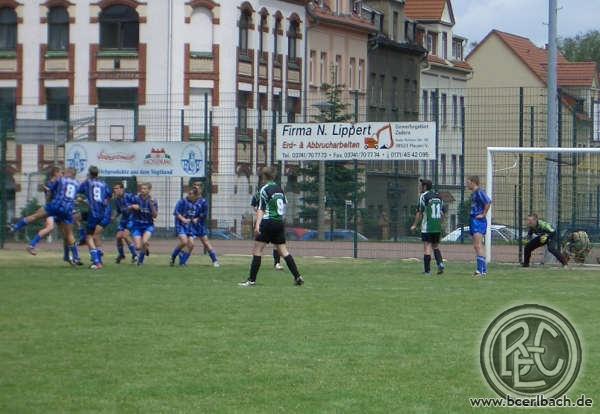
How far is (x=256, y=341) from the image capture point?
14109 mm

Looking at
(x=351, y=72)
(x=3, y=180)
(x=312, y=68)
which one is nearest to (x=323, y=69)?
(x=312, y=68)

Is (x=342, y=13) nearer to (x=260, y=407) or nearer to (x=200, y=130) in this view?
(x=200, y=130)

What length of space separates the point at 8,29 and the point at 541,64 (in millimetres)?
42328

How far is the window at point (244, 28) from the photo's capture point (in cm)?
6003

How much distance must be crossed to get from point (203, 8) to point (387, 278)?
36.0 meters

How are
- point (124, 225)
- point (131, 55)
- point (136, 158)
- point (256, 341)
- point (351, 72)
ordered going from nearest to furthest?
point (256, 341)
point (124, 225)
point (136, 158)
point (131, 55)
point (351, 72)

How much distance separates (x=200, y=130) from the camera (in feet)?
129

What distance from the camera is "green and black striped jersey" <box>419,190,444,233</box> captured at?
1031 inches

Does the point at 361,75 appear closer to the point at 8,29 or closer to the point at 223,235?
the point at 8,29

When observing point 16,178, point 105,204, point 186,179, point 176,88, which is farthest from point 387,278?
point 176,88

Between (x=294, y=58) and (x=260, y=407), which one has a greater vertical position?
(x=294, y=58)

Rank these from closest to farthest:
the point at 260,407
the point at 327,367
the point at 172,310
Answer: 1. the point at 260,407
2. the point at 327,367
3. the point at 172,310

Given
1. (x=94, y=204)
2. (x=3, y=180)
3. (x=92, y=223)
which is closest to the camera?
(x=92, y=223)

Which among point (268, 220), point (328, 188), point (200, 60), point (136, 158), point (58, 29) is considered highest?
point (58, 29)
